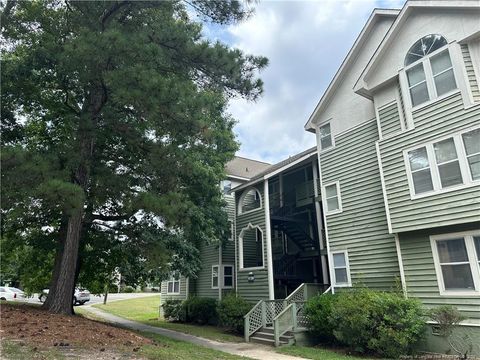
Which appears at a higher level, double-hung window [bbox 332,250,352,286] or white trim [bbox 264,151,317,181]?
white trim [bbox 264,151,317,181]

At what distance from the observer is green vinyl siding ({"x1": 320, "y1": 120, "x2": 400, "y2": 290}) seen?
12448 millimetres

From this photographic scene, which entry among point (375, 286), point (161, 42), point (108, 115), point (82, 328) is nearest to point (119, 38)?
point (161, 42)

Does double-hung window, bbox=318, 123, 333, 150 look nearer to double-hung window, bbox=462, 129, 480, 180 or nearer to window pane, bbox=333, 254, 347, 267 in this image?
window pane, bbox=333, 254, 347, 267

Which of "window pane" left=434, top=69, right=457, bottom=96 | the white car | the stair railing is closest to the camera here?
"window pane" left=434, top=69, right=457, bottom=96

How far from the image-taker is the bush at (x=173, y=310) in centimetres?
2208

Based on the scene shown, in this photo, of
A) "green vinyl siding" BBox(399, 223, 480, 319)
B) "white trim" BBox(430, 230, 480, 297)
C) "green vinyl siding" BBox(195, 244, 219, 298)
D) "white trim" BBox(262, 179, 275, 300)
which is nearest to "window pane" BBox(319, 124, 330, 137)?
"white trim" BBox(262, 179, 275, 300)

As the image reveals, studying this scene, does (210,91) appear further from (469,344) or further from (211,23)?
(469,344)

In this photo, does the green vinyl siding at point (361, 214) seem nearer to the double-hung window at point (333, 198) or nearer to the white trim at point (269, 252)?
the double-hung window at point (333, 198)

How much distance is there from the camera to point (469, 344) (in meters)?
9.60

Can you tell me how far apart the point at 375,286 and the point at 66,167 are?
426 inches

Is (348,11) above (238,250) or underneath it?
above

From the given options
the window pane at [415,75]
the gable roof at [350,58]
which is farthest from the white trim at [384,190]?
the gable roof at [350,58]

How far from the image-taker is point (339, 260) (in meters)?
14.0

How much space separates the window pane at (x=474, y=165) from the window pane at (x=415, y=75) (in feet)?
10.5
